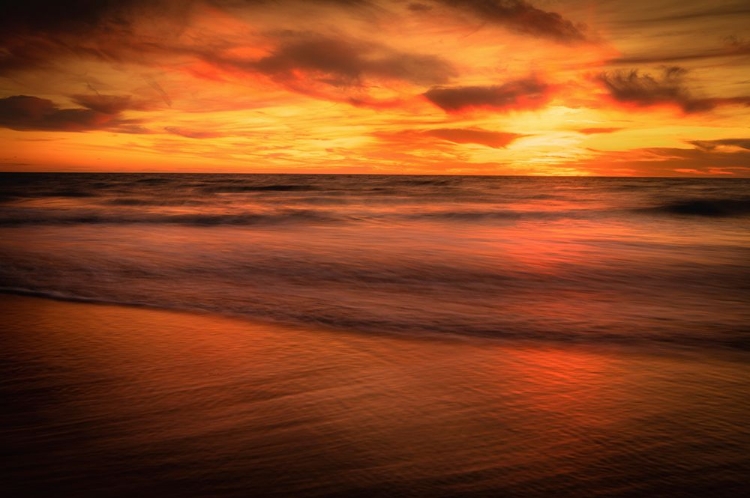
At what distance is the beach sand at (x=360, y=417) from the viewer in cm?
223

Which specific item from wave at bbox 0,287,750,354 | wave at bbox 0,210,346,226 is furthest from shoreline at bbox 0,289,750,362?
wave at bbox 0,210,346,226

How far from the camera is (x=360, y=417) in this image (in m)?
2.81

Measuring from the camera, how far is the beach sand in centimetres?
223

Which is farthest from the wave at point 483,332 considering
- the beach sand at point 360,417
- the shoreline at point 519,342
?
the beach sand at point 360,417

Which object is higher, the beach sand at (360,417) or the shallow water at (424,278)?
the shallow water at (424,278)

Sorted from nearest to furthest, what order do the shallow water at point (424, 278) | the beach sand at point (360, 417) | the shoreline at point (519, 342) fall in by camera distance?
the beach sand at point (360, 417) → the shoreline at point (519, 342) → the shallow water at point (424, 278)

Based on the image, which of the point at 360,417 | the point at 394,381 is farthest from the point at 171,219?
the point at 360,417

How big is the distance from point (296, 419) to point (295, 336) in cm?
160

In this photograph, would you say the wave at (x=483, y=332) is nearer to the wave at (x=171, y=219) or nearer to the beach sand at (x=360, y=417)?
the beach sand at (x=360, y=417)

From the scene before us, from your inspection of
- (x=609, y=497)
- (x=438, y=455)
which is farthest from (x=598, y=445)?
(x=438, y=455)

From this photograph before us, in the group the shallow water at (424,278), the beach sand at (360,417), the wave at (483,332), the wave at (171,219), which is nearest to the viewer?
the beach sand at (360,417)

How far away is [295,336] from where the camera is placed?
435cm

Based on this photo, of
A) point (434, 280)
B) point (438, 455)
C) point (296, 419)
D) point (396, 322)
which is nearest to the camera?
point (438, 455)

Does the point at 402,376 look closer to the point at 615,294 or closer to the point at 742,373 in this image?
the point at 742,373
